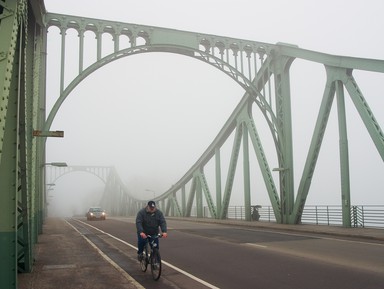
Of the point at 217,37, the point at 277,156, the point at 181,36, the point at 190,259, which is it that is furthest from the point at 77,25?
the point at 190,259

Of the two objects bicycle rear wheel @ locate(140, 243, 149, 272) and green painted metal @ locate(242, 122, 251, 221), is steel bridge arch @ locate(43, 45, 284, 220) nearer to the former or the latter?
green painted metal @ locate(242, 122, 251, 221)

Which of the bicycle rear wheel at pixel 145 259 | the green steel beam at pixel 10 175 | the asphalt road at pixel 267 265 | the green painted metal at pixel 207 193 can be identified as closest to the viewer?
the green steel beam at pixel 10 175

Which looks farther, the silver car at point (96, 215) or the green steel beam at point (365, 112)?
the silver car at point (96, 215)

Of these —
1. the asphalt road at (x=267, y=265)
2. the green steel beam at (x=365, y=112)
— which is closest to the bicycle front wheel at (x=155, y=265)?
the asphalt road at (x=267, y=265)

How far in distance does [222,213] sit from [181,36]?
15025 millimetres

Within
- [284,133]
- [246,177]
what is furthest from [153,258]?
[246,177]

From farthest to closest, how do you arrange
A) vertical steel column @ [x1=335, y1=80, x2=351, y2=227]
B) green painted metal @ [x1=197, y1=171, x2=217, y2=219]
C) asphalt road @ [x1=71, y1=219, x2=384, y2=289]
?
1. green painted metal @ [x1=197, y1=171, x2=217, y2=219]
2. vertical steel column @ [x1=335, y1=80, x2=351, y2=227]
3. asphalt road @ [x1=71, y1=219, x2=384, y2=289]

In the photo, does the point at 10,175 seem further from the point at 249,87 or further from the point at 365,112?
the point at 249,87

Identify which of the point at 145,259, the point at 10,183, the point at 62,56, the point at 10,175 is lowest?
the point at 145,259

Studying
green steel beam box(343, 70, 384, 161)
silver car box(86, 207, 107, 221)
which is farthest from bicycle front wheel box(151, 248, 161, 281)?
silver car box(86, 207, 107, 221)

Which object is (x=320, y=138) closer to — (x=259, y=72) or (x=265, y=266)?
(x=259, y=72)

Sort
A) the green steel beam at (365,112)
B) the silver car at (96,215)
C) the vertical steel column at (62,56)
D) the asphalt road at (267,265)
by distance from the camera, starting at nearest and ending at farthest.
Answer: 1. the asphalt road at (267,265)
2. the green steel beam at (365,112)
3. the vertical steel column at (62,56)
4. the silver car at (96,215)

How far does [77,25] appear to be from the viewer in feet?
72.2

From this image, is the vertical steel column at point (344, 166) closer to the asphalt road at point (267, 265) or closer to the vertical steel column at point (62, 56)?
the asphalt road at point (267, 265)
